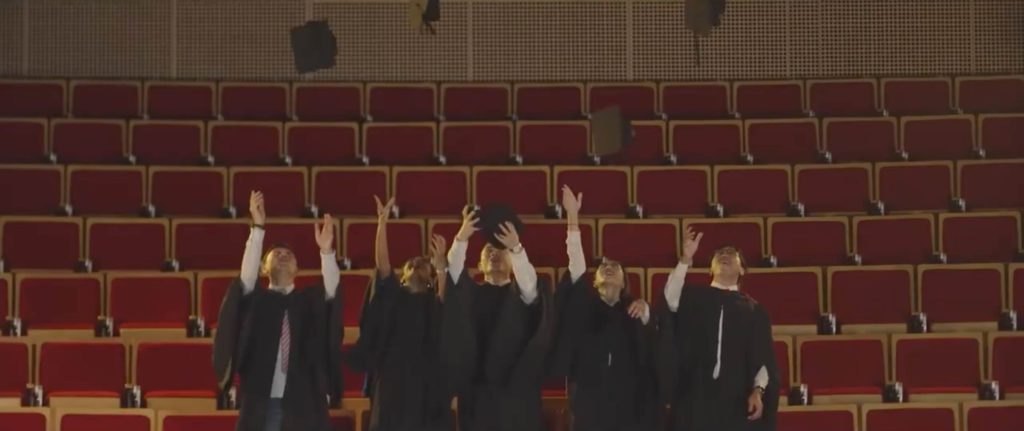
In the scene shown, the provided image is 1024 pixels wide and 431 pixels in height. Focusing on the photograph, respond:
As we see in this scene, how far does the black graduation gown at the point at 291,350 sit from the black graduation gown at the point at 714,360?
122 centimetres

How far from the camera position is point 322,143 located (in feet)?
29.8

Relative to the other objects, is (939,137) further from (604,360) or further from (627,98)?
(604,360)

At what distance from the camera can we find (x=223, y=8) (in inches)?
412

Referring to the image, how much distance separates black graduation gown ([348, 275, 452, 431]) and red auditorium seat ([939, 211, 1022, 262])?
294 cm

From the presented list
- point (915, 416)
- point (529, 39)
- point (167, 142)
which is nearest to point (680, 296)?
point (915, 416)

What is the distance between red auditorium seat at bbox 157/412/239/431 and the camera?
6.70 meters

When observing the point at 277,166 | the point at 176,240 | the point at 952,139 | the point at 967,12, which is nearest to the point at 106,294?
the point at 176,240

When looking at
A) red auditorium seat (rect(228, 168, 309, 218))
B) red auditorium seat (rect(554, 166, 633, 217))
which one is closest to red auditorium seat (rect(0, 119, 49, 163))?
red auditorium seat (rect(228, 168, 309, 218))

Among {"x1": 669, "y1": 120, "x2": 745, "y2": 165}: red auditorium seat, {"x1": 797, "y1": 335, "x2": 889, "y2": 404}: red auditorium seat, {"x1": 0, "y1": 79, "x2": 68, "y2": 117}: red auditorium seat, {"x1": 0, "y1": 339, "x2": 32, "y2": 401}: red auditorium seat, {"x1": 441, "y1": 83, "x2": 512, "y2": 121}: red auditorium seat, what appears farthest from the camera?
{"x1": 441, "y1": 83, "x2": 512, "y2": 121}: red auditorium seat

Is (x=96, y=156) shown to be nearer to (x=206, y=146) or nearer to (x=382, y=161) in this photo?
(x=206, y=146)

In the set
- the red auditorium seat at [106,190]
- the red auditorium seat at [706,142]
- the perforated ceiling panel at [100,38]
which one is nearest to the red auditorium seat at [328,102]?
the perforated ceiling panel at [100,38]

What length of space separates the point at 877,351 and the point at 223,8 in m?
4.85

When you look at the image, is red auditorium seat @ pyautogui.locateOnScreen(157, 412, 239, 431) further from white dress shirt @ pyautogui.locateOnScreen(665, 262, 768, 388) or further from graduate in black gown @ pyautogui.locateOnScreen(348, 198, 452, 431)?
white dress shirt @ pyautogui.locateOnScreen(665, 262, 768, 388)

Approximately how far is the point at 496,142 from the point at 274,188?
49.0 inches
